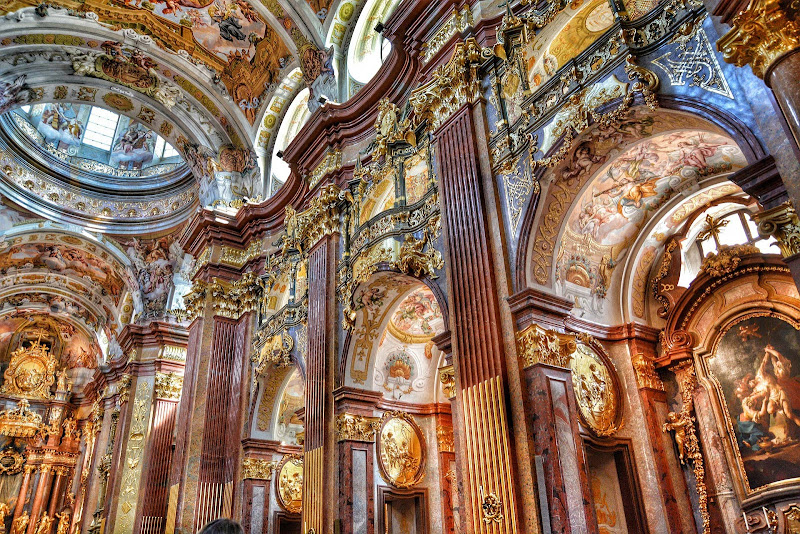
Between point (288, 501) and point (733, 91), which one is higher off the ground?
point (733, 91)

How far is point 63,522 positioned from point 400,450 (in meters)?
20.0

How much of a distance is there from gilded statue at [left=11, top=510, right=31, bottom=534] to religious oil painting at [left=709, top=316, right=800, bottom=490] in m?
25.5

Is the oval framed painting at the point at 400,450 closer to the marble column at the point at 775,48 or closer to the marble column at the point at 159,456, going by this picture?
the marble column at the point at 775,48

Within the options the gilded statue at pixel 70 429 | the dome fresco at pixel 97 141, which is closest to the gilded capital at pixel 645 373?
the dome fresco at pixel 97 141

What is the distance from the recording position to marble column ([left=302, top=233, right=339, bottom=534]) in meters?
9.05

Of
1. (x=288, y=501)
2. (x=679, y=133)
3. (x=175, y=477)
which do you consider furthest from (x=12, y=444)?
(x=679, y=133)

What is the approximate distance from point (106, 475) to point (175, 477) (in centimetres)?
769

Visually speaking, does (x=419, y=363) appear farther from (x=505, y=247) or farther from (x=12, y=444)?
(x=12, y=444)

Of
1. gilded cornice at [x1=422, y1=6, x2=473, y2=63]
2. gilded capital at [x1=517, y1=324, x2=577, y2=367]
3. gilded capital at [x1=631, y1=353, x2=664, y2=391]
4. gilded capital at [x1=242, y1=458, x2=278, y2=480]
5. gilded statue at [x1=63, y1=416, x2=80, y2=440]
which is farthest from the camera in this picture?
gilded statue at [x1=63, y1=416, x2=80, y2=440]

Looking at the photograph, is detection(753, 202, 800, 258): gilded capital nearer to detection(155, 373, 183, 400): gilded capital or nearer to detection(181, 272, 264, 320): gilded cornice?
detection(181, 272, 264, 320): gilded cornice

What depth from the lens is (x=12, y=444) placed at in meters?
25.2

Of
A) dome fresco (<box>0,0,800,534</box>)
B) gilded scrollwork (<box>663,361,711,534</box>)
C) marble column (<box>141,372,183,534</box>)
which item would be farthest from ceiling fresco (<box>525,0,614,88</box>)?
marble column (<box>141,372,183,534</box>)

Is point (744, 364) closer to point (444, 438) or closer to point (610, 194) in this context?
point (610, 194)

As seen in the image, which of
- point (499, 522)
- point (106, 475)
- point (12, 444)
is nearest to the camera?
point (499, 522)
